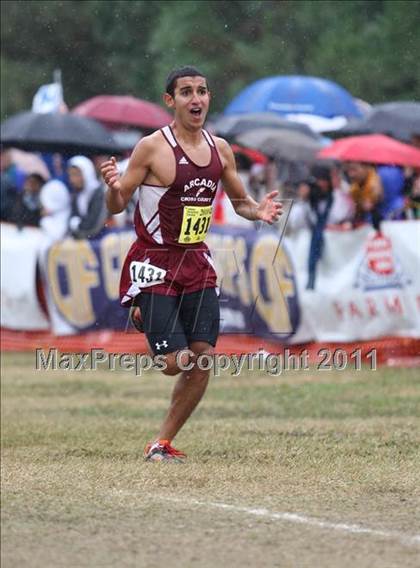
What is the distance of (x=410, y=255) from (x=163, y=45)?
20555 mm

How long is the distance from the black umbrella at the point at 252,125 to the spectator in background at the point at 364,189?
11.1ft

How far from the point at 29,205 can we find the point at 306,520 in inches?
483

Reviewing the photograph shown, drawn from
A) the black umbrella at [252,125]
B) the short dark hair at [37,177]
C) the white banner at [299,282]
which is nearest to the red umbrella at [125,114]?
the black umbrella at [252,125]

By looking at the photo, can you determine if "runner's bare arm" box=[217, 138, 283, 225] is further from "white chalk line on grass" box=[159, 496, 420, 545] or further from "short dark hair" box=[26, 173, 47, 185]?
"short dark hair" box=[26, 173, 47, 185]

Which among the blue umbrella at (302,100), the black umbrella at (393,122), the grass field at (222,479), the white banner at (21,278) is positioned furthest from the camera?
the blue umbrella at (302,100)

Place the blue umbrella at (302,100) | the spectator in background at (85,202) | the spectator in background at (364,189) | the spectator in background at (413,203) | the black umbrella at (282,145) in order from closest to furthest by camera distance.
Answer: the spectator in background at (413,203) < the spectator in background at (364,189) < the spectator in background at (85,202) < the black umbrella at (282,145) < the blue umbrella at (302,100)

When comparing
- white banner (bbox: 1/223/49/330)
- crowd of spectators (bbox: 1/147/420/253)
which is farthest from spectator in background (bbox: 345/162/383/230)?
white banner (bbox: 1/223/49/330)

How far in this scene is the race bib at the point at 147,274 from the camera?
326 inches

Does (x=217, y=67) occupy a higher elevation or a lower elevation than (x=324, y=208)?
higher

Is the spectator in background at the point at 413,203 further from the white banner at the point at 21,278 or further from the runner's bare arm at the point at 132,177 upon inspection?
the runner's bare arm at the point at 132,177

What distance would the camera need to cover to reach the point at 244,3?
33.9m

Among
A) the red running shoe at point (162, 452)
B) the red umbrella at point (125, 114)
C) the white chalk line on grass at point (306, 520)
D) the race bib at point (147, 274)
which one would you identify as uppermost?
the red umbrella at point (125, 114)

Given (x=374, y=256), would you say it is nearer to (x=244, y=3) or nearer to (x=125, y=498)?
(x=125, y=498)

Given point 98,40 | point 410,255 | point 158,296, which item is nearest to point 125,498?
point 158,296
